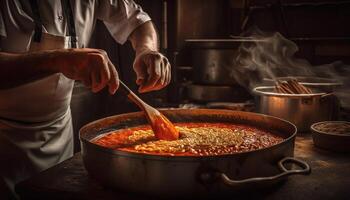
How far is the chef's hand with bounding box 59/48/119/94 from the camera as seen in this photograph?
1.48 meters

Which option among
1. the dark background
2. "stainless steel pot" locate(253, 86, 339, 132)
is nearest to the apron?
"stainless steel pot" locate(253, 86, 339, 132)

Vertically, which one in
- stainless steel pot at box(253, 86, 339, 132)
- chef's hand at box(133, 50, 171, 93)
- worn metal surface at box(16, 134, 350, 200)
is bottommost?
worn metal surface at box(16, 134, 350, 200)

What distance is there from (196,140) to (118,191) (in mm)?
606

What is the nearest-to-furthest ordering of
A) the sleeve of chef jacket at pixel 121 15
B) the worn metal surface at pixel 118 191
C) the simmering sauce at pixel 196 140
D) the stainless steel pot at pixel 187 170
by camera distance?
the stainless steel pot at pixel 187 170
the worn metal surface at pixel 118 191
the simmering sauce at pixel 196 140
the sleeve of chef jacket at pixel 121 15

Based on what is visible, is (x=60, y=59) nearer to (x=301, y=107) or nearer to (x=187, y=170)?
(x=187, y=170)

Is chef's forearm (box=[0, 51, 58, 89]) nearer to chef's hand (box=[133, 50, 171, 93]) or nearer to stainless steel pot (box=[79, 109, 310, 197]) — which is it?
stainless steel pot (box=[79, 109, 310, 197])

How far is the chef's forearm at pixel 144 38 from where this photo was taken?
7.93 feet

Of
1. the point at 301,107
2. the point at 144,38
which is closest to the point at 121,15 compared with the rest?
the point at 144,38

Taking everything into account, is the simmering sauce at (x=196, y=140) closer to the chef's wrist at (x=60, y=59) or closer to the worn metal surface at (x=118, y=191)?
the worn metal surface at (x=118, y=191)

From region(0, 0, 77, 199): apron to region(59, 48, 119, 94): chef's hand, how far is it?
62cm

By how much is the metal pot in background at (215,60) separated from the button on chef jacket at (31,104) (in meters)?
1.45

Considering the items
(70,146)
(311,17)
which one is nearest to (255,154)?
(70,146)

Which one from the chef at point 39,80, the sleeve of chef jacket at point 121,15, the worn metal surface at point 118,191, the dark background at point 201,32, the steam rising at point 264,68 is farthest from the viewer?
the dark background at point 201,32

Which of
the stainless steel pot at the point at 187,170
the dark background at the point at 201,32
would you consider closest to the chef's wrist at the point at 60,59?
the stainless steel pot at the point at 187,170
